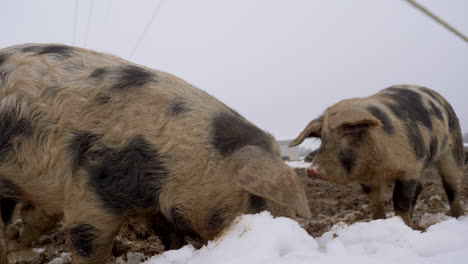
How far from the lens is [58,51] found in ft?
9.52

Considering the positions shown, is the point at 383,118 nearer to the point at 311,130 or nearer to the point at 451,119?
the point at 311,130

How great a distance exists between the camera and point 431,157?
188 inches

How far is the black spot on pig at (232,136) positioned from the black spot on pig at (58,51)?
1152 millimetres

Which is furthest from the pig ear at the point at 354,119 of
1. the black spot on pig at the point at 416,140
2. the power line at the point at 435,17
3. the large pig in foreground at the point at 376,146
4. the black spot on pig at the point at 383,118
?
the power line at the point at 435,17

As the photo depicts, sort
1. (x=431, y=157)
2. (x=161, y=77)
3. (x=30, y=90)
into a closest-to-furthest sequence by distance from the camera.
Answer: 1. (x=30, y=90)
2. (x=161, y=77)
3. (x=431, y=157)

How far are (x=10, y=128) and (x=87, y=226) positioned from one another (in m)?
0.81

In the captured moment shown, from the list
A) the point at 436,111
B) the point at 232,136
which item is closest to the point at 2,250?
the point at 232,136

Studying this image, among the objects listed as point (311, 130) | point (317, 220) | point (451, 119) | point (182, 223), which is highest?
point (451, 119)

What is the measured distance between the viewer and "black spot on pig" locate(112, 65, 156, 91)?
2682 millimetres

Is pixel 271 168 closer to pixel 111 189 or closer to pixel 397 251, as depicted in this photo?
pixel 397 251

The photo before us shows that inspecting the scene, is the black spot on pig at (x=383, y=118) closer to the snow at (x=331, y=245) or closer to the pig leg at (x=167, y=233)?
the snow at (x=331, y=245)

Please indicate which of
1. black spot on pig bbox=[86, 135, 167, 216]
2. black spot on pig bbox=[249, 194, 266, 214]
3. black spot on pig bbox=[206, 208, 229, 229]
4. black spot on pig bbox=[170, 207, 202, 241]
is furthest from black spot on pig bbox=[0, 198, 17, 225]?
black spot on pig bbox=[249, 194, 266, 214]

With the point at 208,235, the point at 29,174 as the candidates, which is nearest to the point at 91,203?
the point at 29,174

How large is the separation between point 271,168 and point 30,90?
160 centimetres
